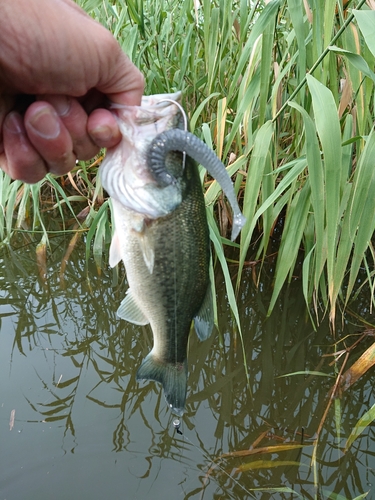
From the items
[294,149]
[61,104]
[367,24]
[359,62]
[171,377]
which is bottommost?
[171,377]

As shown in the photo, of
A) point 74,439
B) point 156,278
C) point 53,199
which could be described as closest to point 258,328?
point 74,439

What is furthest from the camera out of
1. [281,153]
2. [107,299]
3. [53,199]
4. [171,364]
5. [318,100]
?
[53,199]

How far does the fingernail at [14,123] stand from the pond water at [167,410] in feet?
4.73

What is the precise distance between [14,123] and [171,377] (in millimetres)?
882

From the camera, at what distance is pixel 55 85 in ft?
3.57

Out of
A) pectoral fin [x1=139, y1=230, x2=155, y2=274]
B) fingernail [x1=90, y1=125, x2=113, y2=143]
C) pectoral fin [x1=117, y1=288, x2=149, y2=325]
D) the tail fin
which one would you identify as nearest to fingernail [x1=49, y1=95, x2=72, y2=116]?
fingernail [x1=90, y1=125, x2=113, y2=143]

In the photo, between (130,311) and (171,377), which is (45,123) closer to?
(130,311)

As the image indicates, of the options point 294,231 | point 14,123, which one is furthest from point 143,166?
point 294,231

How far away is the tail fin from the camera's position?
1336 millimetres

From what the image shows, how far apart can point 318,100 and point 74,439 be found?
5.87 ft

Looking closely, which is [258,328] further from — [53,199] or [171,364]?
[53,199]

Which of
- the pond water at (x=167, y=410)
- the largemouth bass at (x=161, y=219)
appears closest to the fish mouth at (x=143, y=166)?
the largemouth bass at (x=161, y=219)

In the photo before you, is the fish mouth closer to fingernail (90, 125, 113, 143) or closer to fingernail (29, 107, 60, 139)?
fingernail (90, 125, 113, 143)

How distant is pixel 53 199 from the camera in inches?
169
